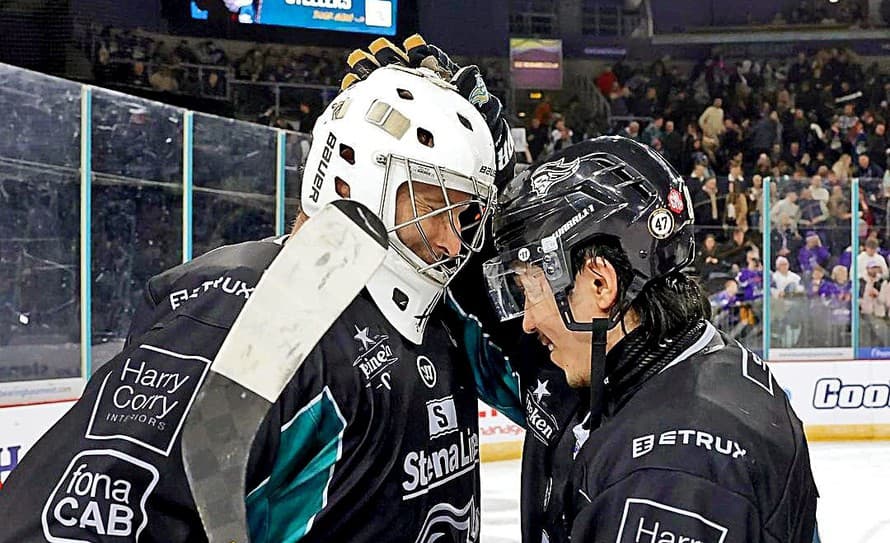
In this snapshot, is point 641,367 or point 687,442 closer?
point 687,442

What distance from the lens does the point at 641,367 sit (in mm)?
1309

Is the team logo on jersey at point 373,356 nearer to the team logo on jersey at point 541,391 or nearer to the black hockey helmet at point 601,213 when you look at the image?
the black hockey helmet at point 601,213

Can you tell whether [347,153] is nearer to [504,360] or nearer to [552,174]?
[552,174]

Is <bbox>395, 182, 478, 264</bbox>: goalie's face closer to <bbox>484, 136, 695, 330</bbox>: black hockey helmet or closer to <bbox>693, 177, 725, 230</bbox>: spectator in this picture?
<bbox>484, 136, 695, 330</bbox>: black hockey helmet

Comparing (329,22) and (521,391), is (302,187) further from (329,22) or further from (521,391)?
(329,22)

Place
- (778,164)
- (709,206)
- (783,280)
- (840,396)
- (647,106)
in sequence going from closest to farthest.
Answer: (709,206) < (783,280) < (840,396) < (778,164) < (647,106)

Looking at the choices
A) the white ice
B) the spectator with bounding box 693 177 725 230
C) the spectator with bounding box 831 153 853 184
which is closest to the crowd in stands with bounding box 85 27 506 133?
the spectator with bounding box 831 153 853 184

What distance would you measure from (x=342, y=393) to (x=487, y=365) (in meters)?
0.47

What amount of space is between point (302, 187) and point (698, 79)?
1236cm

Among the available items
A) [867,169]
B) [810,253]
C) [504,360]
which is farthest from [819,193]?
[504,360]

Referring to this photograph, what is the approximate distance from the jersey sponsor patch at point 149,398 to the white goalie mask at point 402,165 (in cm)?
32

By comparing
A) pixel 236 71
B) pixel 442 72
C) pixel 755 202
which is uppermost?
pixel 236 71

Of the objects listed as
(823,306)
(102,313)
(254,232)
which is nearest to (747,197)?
Answer: (823,306)

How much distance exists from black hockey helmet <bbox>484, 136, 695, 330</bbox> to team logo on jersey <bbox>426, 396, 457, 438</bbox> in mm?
199
